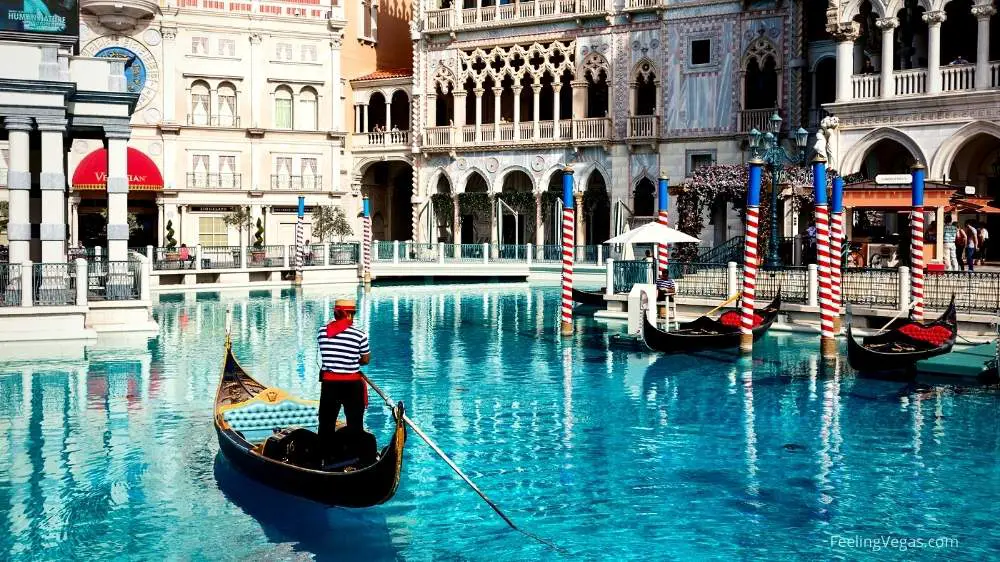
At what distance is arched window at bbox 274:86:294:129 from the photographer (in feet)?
132

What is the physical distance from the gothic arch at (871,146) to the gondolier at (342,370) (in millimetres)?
20604

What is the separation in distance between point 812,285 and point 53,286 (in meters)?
13.7

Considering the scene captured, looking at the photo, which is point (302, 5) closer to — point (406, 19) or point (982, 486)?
point (406, 19)

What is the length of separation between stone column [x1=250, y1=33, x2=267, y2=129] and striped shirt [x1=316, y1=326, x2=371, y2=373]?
105ft

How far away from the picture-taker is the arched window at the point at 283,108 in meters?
40.2

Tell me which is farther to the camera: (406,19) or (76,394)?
(406,19)

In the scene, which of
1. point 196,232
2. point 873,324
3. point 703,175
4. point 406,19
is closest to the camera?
point 873,324

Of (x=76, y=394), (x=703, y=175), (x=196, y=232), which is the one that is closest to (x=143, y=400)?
(x=76, y=394)

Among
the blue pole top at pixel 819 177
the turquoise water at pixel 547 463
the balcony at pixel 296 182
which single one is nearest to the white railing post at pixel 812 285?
the turquoise water at pixel 547 463

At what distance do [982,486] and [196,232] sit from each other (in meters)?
32.7

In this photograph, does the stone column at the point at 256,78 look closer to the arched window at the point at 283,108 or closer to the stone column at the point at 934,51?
the arched window at the point at 283,108

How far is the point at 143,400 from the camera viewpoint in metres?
14.1

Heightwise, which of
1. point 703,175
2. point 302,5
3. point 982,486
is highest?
point 302,5

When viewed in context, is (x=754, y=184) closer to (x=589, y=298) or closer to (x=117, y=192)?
(x=589, y=298)
